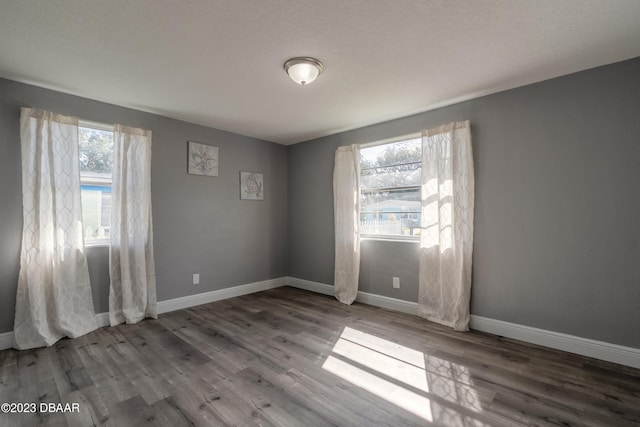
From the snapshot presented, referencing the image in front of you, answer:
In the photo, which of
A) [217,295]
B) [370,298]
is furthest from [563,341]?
[217,295]

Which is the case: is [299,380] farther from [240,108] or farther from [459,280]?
[240,108]

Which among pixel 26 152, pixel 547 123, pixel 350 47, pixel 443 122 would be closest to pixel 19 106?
pixel 26 152

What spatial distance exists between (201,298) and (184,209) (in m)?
1.24

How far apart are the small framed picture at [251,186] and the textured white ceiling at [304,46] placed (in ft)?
4.85

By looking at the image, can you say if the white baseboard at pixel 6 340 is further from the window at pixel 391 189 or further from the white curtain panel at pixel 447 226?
the white curtain panel at pixel 447 226

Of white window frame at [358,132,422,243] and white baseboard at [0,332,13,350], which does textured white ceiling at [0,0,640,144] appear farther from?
white baseboard at [0,332,13,350]

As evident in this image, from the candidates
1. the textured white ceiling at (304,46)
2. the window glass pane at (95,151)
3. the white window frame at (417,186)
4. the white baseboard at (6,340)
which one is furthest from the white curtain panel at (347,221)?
the white baseboard at (6,340)

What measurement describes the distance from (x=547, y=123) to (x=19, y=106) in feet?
16.1

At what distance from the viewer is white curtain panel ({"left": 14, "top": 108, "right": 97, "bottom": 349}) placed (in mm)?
2609

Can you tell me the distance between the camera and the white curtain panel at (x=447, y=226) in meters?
2.99

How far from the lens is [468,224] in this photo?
299 centimetres

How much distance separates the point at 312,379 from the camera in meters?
2.10

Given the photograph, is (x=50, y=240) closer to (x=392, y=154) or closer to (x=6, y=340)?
(x=6, y=340)

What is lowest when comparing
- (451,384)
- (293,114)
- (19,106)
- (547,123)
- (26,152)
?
(451,384)
